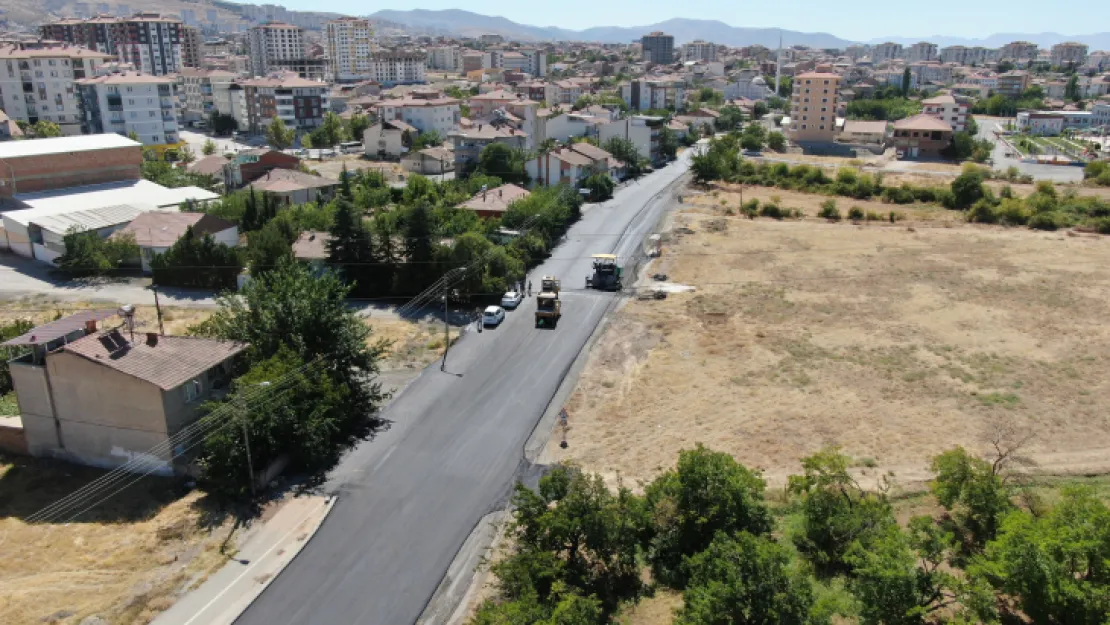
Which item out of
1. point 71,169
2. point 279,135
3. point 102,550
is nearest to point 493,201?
point 71,169

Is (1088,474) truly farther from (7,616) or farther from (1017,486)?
(7,616)

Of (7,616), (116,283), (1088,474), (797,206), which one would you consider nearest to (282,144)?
(116,283)

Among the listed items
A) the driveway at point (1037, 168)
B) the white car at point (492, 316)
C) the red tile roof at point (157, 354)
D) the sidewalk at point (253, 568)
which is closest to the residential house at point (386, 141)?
the white car at point (492, 316)

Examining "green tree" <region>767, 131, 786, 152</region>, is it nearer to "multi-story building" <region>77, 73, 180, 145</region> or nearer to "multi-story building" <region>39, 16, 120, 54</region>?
"multi-story building" <region>77, 73, 180, 145</region>

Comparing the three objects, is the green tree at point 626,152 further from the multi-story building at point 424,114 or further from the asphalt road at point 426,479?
the asphalt road at point 426,479

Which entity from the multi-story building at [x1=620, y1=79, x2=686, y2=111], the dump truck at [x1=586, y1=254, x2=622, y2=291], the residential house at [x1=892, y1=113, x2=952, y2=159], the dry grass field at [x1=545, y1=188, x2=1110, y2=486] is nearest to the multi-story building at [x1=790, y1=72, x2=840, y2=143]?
the residential house at [x1=892, y1=113, x2=952, y2=159]

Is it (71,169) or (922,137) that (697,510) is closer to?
(71,169)
